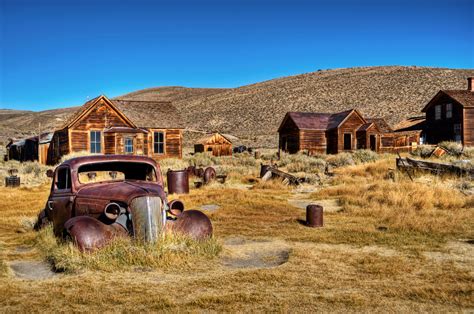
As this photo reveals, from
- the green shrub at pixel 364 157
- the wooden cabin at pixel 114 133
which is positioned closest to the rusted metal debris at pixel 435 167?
the green shrub at pixel 364 157

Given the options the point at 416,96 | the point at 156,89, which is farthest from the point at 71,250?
the point at 156,89

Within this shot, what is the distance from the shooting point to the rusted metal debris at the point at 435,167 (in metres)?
17.6

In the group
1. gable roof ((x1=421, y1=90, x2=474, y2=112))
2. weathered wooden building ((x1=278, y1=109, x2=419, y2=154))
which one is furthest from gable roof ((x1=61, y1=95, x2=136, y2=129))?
gable roof ((x1=421, y1=90, x2=474, y2=112))

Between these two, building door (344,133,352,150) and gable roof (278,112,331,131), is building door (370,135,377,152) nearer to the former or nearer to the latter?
building door (344,133,352,150)

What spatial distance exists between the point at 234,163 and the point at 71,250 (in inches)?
959

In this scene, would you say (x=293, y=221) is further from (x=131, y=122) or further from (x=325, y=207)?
(x=131, y=122)

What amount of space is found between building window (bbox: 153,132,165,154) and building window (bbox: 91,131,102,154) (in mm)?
4182

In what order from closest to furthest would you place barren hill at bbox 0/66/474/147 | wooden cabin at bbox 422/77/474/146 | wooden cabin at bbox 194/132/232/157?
wooden cabin at bbox 422/77/474/146
wooden cabin at bbox 194/132/232/157
barren hill at bbox 0/66/474/147

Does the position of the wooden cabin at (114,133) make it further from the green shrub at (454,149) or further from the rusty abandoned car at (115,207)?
the rusty abandoned car at (115,207)

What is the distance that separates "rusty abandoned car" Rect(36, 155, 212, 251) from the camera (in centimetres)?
705

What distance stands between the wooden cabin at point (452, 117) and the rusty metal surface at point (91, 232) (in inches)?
1491

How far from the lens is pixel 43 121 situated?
94.4 metres

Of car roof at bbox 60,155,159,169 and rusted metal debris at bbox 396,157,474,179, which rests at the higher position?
car roof at bbox 60,155,159,169

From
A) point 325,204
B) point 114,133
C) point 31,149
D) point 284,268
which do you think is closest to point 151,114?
point 114,133
